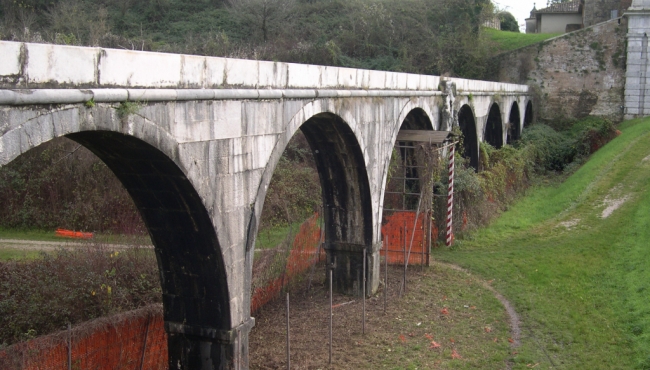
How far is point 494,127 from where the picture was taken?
29.0m

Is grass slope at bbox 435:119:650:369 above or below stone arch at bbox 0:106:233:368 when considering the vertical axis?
below

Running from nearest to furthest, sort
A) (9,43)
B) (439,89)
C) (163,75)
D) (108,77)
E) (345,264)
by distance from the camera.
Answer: (9,43)
(108,77)
(163,75)
(345,264)
(439,89)

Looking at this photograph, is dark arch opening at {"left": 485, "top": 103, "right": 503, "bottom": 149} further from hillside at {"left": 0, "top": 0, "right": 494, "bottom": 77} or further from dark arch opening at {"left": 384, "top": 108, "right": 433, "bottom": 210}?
dark arch opening at {"left": 384, "top": 108, "right": 433, "bottom": 210}

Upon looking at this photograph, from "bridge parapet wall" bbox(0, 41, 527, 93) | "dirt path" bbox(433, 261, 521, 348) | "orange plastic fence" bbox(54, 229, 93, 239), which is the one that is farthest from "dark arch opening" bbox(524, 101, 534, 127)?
"bridge parapet wall" bbox(0, 41, 527, 93)

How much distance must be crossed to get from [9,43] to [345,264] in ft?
33.1

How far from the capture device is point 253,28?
122ft

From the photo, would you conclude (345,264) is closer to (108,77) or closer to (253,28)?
(108,77)

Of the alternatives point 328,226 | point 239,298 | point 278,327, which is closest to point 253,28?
point 328,226

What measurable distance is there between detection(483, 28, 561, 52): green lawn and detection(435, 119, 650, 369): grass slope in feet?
49.4

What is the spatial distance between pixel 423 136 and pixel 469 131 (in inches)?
276

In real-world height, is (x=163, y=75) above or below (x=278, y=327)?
above

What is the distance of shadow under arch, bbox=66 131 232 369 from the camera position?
24.2 ft

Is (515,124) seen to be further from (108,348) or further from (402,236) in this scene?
(108,348)

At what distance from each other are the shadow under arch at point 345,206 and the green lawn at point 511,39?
26.9 meters
